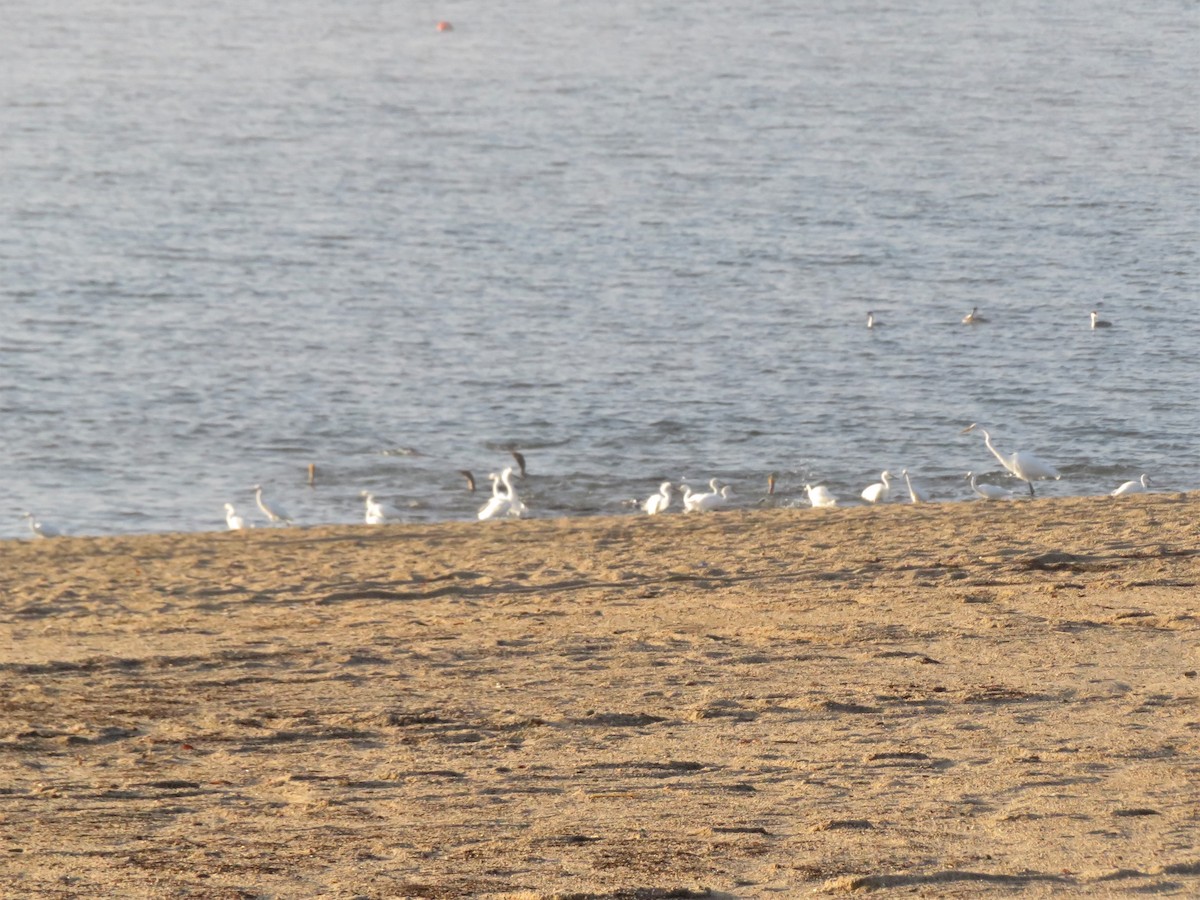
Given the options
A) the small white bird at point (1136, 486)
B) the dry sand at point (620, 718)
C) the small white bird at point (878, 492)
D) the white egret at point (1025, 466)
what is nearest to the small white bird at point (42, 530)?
the dry sand at point (620, 718)

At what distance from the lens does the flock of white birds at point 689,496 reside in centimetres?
1511

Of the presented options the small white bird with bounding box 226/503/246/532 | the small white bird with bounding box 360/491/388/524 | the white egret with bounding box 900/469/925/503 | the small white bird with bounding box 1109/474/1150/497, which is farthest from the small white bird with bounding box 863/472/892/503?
the small white bird with bounding box 226/503/246/532

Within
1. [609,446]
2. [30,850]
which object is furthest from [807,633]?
[609,446]

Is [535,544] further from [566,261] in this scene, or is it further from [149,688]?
[566,261]

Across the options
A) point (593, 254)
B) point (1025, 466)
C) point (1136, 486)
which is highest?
point (593, 254)

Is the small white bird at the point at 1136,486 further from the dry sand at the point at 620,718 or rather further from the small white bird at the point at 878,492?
the dry sand at the point at 620,718

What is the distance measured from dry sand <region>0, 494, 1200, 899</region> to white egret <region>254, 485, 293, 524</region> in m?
3.10

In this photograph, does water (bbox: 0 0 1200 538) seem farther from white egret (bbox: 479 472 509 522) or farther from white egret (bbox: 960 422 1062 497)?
white egret (bbox: 479 472 509 522)

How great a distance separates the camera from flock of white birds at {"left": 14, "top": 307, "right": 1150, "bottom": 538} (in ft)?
49.6

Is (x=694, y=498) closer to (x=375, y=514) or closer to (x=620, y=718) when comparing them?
(x=375, y=514)

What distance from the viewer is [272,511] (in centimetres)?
1548

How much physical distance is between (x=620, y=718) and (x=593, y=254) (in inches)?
838

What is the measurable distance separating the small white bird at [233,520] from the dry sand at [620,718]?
2417 millimetres

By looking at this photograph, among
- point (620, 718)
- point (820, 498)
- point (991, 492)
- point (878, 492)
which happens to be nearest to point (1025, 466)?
point (991, 492)
